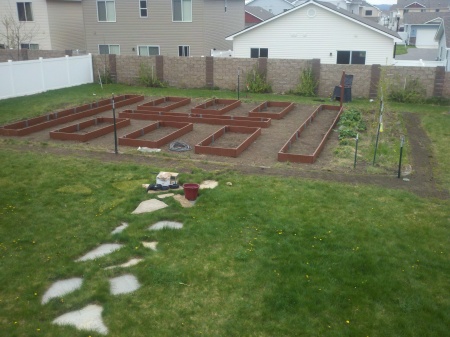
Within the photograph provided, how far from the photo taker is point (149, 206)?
8.23 metres

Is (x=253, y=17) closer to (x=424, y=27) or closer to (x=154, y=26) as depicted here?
(x=154, y=26)

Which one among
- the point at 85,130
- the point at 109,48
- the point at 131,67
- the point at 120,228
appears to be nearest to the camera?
the point at 120,228

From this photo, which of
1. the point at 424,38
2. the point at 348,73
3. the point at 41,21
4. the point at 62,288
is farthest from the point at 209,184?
the point at 424,38

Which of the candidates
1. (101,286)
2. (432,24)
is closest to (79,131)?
(101,286)

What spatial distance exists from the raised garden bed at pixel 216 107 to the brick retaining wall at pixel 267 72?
352 centimetres

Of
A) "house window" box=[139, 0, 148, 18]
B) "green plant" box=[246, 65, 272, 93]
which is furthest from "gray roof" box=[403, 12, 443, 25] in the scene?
"green plant" box=[246, 65, 272, 93]

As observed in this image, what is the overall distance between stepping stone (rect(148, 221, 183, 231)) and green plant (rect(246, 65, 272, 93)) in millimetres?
15300

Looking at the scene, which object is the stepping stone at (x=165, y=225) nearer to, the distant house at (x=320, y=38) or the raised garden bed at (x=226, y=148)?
the raised garden bed at (x=226, y=148)

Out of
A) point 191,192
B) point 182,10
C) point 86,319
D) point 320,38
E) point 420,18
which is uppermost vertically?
point 420,18

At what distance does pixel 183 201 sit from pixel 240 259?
7.80ft

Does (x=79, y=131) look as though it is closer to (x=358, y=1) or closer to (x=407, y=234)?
(x=407, y=234)

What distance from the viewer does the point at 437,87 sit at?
63.6 feet

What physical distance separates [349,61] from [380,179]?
1584cm

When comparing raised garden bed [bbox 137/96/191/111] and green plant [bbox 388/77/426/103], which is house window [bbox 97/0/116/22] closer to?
raised garden bed [bbox 137/96/191/111]
